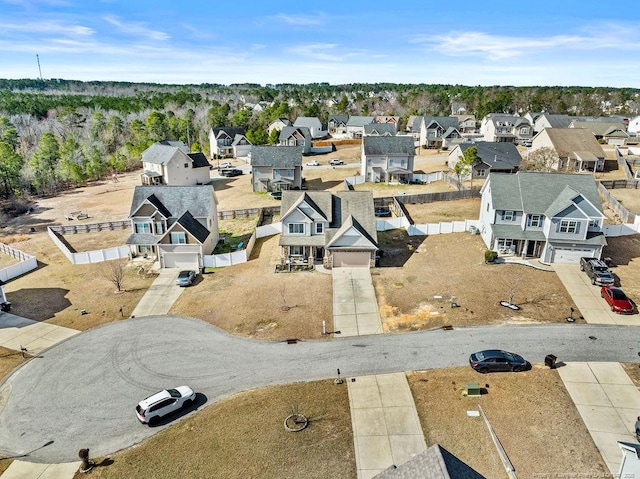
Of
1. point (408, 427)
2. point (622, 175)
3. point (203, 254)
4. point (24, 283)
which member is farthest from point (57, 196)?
point (622, 175)

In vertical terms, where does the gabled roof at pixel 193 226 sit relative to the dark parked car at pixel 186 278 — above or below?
above

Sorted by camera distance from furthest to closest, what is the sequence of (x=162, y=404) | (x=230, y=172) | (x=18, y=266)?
(x=230, y=172)
(x=18, y=266)
(x=162, y=404)

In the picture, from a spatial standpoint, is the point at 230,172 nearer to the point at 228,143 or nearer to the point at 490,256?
the point at 228,143

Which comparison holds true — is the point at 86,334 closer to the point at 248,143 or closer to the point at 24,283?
the point at 24,283

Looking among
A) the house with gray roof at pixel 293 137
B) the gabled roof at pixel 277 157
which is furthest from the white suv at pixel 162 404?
the house with gray roof at pixel 293 137

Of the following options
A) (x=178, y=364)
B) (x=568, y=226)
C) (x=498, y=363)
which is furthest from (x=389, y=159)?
(x=178, y=364)

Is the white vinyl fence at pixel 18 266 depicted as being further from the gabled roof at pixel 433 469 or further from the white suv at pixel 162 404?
the gabled roof at pixel 433 469

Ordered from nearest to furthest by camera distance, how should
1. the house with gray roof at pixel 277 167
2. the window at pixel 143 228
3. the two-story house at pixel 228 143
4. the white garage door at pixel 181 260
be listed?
the white garage door at pixel 181 260 < the window at pixel 143 228 < the house with gray roof at pixel 277 167 < the two-story house at pixel 228 143
